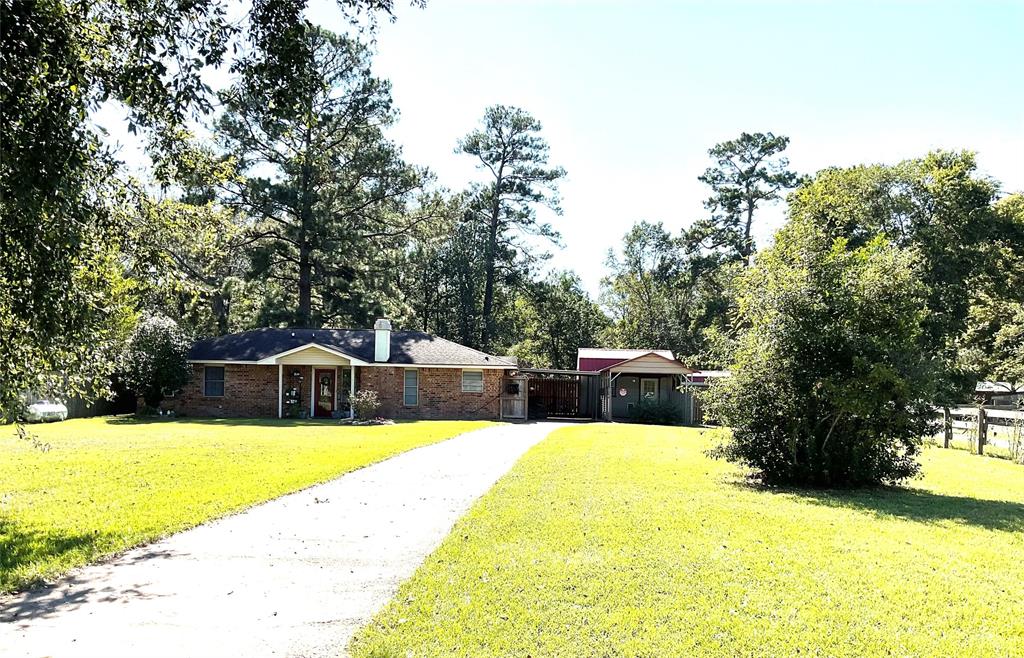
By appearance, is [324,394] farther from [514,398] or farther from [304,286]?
[304,286]

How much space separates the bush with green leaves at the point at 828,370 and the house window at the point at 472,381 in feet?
60.9

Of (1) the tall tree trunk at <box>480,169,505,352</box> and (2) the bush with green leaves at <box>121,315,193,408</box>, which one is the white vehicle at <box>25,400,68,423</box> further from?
(1) the tall tree trunk at <box>480,169,505,352</box>

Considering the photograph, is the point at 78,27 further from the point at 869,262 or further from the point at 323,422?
the point at 323,422

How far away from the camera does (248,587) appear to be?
226 inches

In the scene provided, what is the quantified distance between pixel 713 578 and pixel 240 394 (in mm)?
27042

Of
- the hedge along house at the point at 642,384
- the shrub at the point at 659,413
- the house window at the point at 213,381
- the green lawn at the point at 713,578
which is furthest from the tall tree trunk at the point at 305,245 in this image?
the green lawn at the point at 713,578

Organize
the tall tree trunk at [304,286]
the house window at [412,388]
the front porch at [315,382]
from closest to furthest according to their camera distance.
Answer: the front porch at [315,382]
the house window at [412,388]
the tall tree trunk at [304,286]

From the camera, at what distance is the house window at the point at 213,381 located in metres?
30.0

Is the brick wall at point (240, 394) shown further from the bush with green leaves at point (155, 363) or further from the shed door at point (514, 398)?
the shed door at point (514, 398)

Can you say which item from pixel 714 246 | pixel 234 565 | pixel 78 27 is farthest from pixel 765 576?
pixel 714 246

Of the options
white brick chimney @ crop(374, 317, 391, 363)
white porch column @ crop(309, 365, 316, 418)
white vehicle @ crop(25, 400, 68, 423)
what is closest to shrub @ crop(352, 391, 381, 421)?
white brick chimney @ crop(374, 317, 391, 363)

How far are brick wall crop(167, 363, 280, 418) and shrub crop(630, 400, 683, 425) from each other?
1414 centimetres

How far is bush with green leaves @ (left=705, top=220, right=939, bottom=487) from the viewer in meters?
10.9

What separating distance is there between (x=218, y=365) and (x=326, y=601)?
87.3ft
